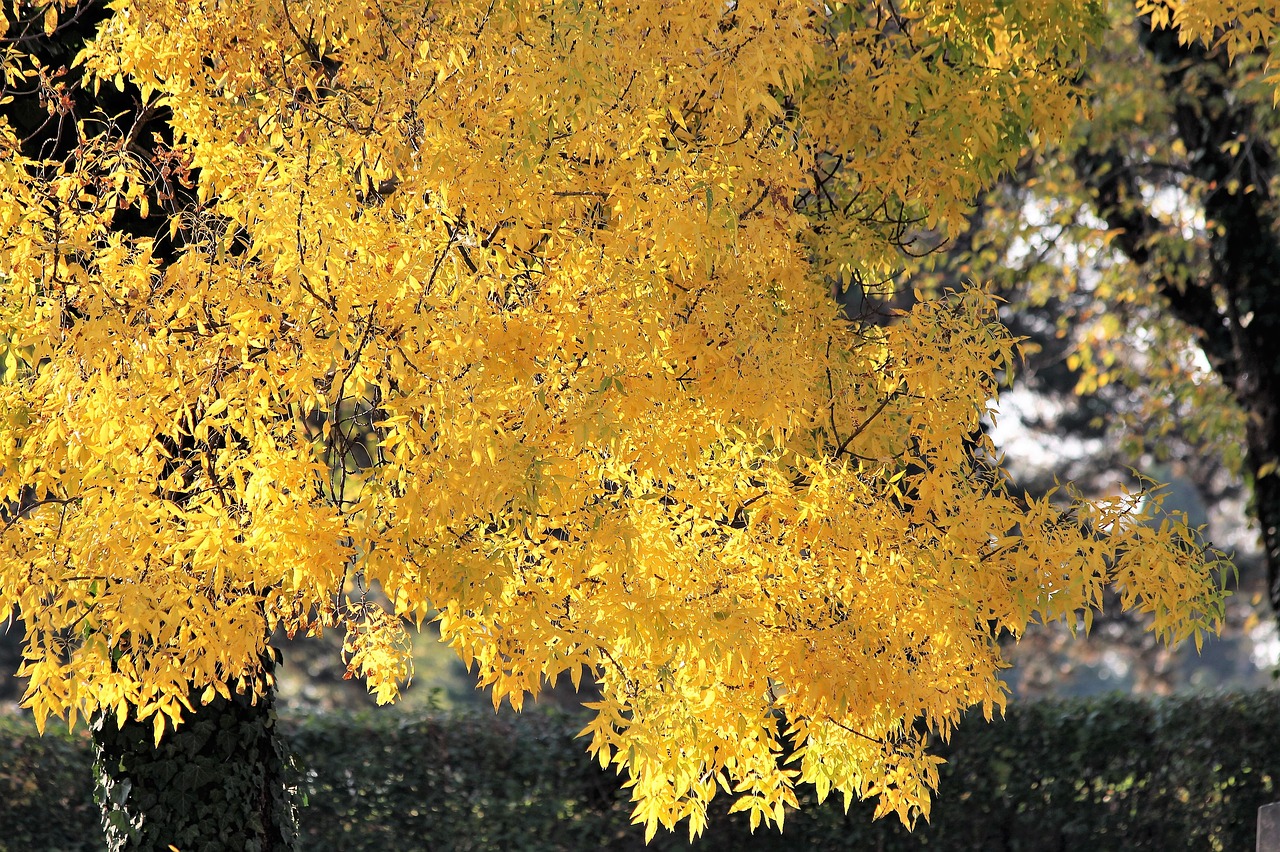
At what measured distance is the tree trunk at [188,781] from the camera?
5.46 metres

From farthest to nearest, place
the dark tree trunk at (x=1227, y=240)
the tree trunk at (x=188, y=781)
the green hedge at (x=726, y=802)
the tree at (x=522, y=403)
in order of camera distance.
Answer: the dark tree trunk at (x=1227, y=240) → the green hedge at (x=726, y=802) → the tree trunk at (x=188, y=781) → the tree at (x=522, y=403)

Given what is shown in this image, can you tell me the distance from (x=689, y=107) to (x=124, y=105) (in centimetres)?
261

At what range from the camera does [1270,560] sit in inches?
362

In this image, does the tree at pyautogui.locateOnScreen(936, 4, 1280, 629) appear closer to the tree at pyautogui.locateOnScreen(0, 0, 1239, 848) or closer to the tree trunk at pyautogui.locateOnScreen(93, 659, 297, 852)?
the tree at pyautogui.locateOnScreen(0, 0, 1239, 848)

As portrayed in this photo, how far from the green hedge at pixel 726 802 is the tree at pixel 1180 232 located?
1.30m

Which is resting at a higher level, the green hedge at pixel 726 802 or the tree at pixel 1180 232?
the tree at pixel 1180 232

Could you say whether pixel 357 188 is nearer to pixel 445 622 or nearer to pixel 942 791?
pixel 445 622

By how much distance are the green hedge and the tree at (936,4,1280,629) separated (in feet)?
4.26

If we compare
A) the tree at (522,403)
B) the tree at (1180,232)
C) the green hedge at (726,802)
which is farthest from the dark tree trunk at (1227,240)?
the tree at (522,403)

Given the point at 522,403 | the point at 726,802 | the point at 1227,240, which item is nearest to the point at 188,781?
the point at 522,403

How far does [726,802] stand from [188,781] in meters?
3.73

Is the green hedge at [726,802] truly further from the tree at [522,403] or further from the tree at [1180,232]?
the tree at [522,403]

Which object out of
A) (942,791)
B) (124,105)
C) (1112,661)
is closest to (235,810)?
(124,105)

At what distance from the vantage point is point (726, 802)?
8.16 m
